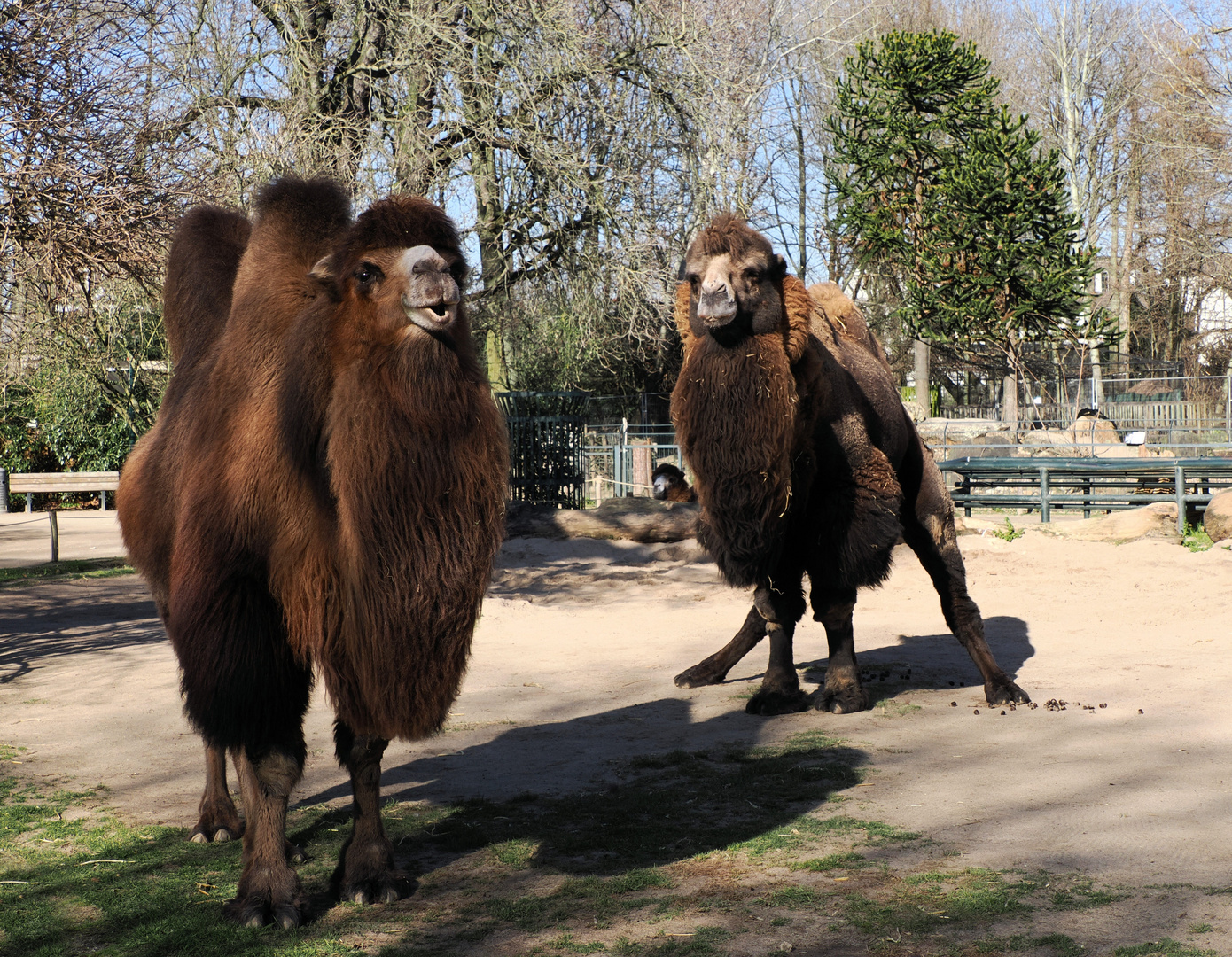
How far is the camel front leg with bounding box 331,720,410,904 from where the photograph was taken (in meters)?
3.78

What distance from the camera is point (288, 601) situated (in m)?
3.54

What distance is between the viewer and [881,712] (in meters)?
6.55

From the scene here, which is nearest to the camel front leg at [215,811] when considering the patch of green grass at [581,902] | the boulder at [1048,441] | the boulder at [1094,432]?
the patch of green grass at [581,902]

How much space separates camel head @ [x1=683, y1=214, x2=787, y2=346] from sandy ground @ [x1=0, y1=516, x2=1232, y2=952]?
7.07 ft

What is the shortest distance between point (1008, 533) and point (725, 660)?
27.6 feet

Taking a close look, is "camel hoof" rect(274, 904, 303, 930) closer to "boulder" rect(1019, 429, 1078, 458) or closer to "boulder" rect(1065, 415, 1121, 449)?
"boulder" rect(1019, 429, 1078, 458)

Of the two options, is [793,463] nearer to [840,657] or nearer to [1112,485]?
[840,657]

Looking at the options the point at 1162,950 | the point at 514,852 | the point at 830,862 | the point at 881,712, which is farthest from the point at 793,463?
the point at 1162,950

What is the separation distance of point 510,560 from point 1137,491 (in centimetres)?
1004

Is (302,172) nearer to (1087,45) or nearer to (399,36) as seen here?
(399,36)

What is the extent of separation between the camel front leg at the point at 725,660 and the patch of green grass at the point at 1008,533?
7644 millimetres

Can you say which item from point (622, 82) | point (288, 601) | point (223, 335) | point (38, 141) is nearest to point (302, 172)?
point (622, 82)

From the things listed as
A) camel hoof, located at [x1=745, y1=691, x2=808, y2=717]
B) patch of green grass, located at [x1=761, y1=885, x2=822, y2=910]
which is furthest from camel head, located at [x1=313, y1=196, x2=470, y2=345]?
camel hoof, located at [x1=745, y1=691, x2=808, y2=717]

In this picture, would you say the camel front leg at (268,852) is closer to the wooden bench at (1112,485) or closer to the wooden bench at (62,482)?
the wooden bench at (1112,485)
